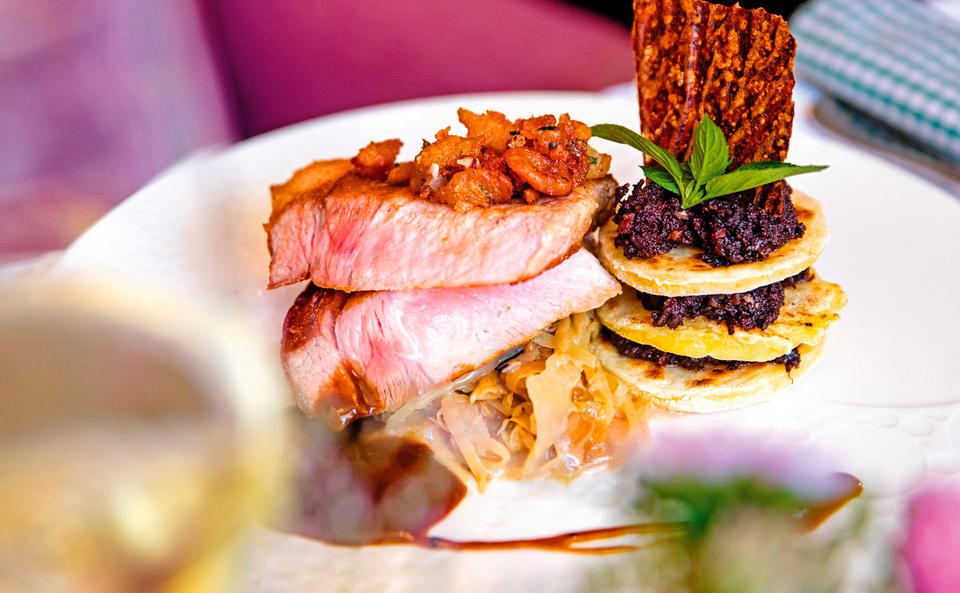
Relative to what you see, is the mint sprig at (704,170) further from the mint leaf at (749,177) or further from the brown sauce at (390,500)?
the brown sauce at (390,500)

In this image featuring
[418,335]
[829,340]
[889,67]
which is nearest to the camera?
[418,335]

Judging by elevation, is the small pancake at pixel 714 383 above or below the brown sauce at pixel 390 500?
above

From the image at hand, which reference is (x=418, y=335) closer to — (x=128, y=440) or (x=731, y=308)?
(x=731, y=308)

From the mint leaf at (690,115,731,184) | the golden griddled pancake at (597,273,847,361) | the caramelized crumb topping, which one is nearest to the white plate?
the golden griddled pancake at (597,273,847,361)

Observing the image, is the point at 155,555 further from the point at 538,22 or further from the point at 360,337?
the point at 538,22

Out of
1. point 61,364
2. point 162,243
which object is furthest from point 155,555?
point 162,243

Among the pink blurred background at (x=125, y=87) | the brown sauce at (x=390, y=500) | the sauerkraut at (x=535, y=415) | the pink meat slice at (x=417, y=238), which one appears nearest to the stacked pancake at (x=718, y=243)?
the sauerkraut at (x=535, y=415)

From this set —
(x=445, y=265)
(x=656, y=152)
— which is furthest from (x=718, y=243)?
(x=445, y=265)
